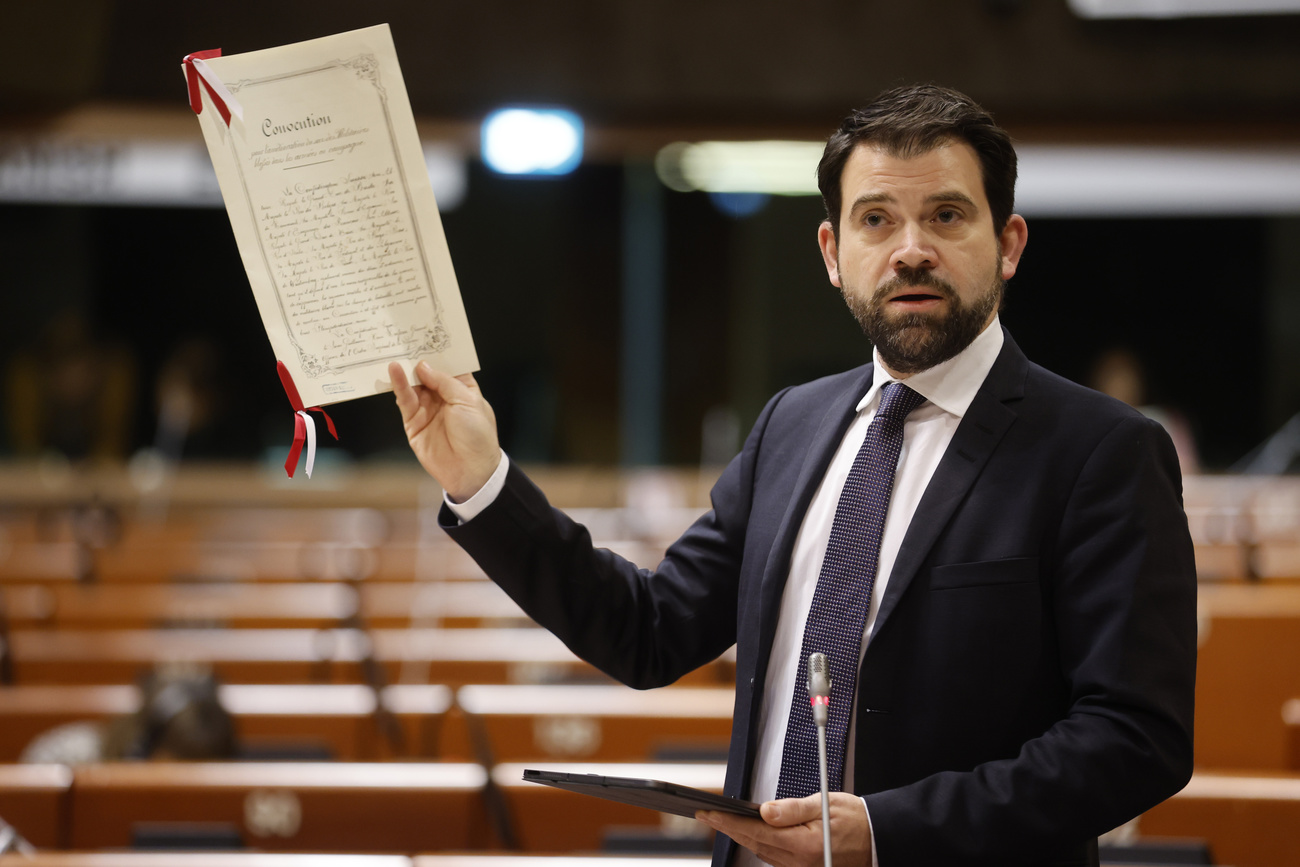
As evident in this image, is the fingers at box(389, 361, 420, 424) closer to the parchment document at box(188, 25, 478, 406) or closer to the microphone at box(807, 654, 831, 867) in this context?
the parchment document at box(188, 25, 478, 406)

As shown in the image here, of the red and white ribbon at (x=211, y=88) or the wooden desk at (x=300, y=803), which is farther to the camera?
the wooden desk at (x=300, y=803)

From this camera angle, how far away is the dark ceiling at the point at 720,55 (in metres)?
5.74

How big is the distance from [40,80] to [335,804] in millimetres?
5245

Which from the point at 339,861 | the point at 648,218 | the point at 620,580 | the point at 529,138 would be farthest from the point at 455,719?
the point at 648,218

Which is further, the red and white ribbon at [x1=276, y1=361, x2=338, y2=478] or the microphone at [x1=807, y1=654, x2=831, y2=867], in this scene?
the red and white ribbon at [x1=276, y1=361, x2=338, y2=478]

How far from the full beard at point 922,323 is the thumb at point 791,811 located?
19.1 inches

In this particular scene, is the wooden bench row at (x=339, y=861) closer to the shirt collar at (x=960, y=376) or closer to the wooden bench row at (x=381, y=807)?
the wooden bench row at (x=381, y=807)

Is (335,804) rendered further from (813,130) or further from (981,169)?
(813,130)

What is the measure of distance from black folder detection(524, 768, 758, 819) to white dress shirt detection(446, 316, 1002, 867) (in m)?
0.20

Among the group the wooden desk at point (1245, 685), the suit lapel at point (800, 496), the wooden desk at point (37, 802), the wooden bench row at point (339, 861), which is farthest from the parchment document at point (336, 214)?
the wooden desk at point (1245, 685)

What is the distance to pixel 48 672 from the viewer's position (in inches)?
168

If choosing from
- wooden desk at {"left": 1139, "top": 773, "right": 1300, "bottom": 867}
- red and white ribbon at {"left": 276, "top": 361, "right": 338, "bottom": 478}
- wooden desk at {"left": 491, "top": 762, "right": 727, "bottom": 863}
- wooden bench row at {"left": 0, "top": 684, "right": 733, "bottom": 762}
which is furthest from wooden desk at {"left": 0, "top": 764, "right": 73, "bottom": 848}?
wooden desk at {"left": 1139, "top": 773, "right": 1300, "bottom": 867}

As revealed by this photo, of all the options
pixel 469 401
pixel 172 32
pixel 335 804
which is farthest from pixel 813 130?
pixel 469 401

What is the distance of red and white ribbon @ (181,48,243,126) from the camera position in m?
1.29
